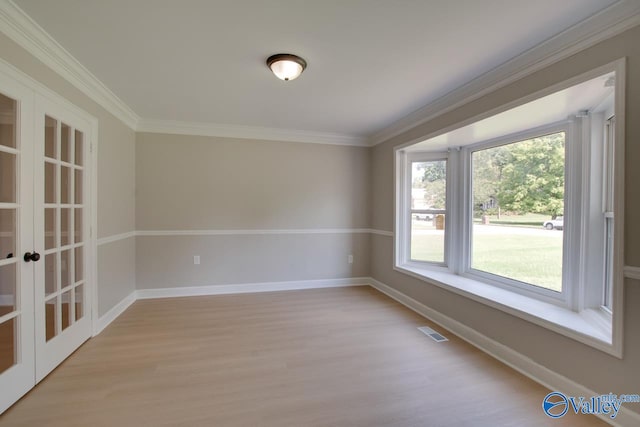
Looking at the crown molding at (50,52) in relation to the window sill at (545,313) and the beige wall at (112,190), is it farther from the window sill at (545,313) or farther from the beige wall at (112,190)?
the window sill at (545,313)

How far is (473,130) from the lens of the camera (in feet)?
9.66

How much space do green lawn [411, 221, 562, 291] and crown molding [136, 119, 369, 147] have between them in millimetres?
2142

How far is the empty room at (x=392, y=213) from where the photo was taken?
1758 millimetres

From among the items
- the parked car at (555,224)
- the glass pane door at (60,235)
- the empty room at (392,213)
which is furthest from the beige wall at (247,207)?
the parked car at (555,224)

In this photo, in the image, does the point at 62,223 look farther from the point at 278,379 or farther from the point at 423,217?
the point at 423,217

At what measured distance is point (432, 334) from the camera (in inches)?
116

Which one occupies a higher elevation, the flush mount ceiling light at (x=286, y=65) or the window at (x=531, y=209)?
the flush mount ceiling light at (x=286, y=65)

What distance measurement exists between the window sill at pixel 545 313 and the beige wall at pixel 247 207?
1858mm

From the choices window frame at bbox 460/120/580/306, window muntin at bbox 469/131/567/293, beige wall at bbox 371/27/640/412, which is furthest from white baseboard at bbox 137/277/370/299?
window muntin at bbox 469/131/567/293

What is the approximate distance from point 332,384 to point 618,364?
1.77 meters

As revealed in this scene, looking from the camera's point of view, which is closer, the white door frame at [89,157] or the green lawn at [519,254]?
the white door frame at [89,157]

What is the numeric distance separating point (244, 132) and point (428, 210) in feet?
9.59

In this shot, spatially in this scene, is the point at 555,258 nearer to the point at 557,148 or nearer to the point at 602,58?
the point at 557,148

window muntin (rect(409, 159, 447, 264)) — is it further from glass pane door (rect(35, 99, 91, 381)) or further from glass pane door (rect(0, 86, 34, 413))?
glass pane door (rect(0, 86, 34, 413))
